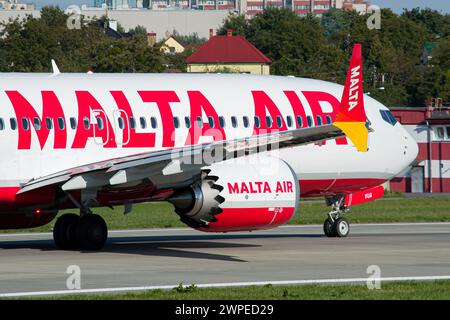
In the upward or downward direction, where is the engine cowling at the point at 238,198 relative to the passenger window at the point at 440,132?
upward

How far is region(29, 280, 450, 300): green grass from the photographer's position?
869 inches

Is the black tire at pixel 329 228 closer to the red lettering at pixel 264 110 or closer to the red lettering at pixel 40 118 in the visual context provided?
the red lettering at pixel 264 110

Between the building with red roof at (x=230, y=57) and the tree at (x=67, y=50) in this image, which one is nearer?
the tree at (x=67, y=50)

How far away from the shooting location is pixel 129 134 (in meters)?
32.3

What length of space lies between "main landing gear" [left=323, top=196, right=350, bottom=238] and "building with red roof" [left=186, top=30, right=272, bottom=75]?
110019mm

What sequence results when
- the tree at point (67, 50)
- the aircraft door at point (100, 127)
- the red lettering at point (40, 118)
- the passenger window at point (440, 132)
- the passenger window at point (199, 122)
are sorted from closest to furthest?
the red lettering at point (40, 118) → the aircraft door at point (100, 127) → the passenger window at point (199, 122) → the passenger window at point (440, 132) → the tree at point (67, 50)

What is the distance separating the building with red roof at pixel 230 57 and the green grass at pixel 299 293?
124m

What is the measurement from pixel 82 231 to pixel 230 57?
451 feet

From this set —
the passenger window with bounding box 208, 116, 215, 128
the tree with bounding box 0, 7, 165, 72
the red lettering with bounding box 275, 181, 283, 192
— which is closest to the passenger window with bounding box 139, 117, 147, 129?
the passenger window with bounding box 208, 116, 215, 128

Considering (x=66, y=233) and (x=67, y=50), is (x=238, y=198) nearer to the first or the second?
(x=66, y=233)

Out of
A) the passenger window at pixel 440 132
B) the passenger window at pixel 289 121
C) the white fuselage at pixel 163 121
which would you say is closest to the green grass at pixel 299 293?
the white fuselage at pixel 163 121

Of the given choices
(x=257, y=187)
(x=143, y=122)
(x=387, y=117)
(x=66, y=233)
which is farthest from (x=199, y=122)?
(x=387, y=117)

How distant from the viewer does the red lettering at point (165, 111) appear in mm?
33000
